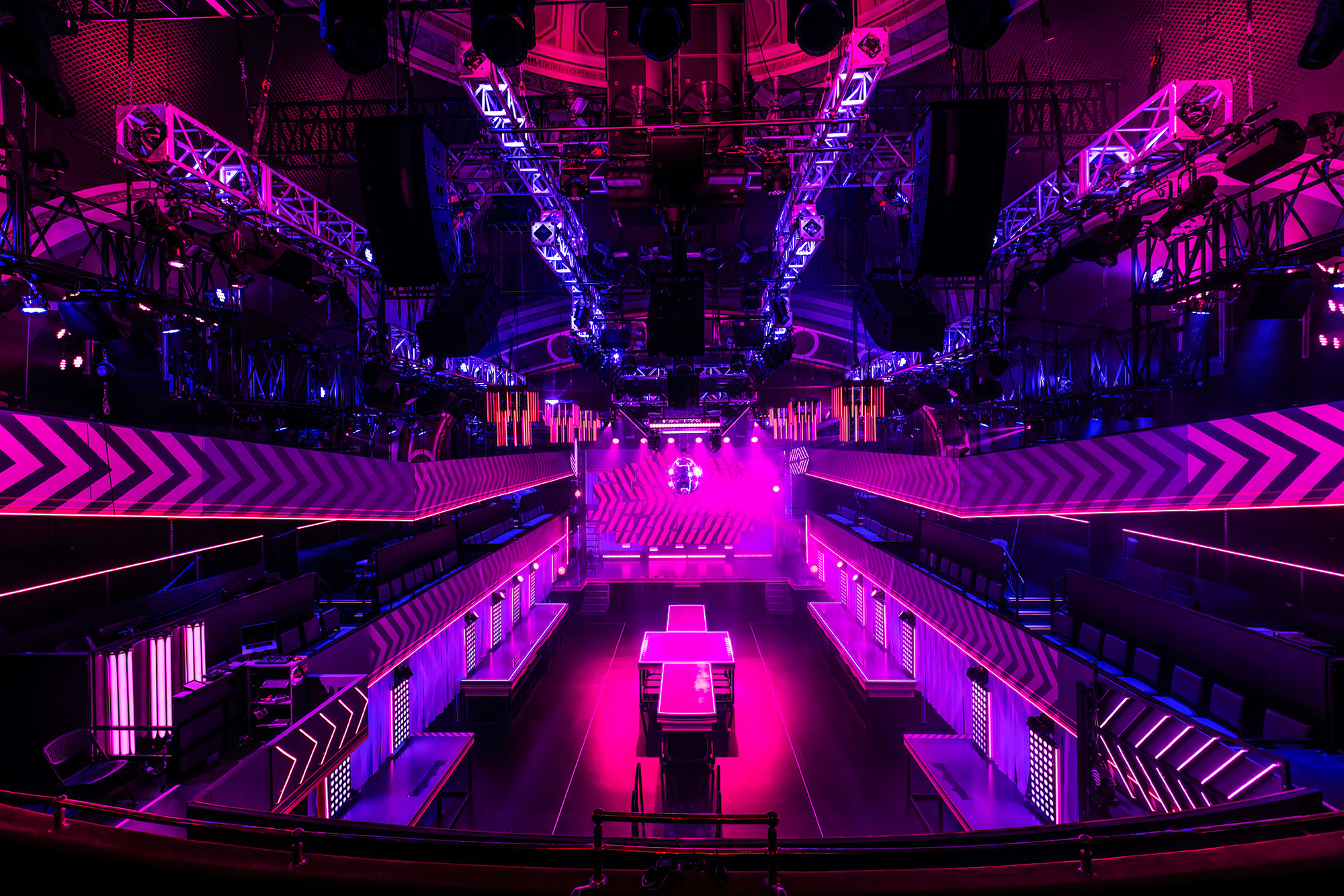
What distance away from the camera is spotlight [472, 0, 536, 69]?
11.1 feet

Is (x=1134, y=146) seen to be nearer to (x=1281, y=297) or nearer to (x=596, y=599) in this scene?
(x=1281, y=297)

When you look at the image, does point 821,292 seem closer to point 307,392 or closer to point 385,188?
point 307,392

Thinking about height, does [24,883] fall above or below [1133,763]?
above

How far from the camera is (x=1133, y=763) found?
183 inches

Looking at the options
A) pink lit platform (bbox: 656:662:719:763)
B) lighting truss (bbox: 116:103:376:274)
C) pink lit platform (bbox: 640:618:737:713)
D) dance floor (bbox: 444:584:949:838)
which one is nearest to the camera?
lighting truss (bbox: 116:103:376:274)

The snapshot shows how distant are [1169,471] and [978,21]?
4.15 meters

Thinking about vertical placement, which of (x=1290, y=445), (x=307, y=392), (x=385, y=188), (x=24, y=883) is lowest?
(x=24, y=883)

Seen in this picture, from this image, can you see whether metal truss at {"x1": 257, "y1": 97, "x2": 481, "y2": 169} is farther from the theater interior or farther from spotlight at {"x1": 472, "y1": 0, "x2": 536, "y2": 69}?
spotlight at {"x1": 472, "y1": 0, "x2": 536, "y2": 69}

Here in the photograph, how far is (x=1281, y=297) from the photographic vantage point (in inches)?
240

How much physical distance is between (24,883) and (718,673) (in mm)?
9917


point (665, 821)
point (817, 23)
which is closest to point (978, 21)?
point (817, 23)

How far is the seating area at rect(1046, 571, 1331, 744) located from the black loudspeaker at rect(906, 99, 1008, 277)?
141 inches

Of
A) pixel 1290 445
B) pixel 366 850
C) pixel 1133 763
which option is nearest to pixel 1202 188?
pixel 1290 445

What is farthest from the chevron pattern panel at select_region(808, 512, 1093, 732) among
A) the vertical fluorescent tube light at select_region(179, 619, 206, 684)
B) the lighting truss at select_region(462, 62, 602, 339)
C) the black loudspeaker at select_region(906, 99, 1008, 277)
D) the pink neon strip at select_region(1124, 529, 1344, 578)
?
the vertical fluorescent tube light at select_region(179, 619, 206, 684)
